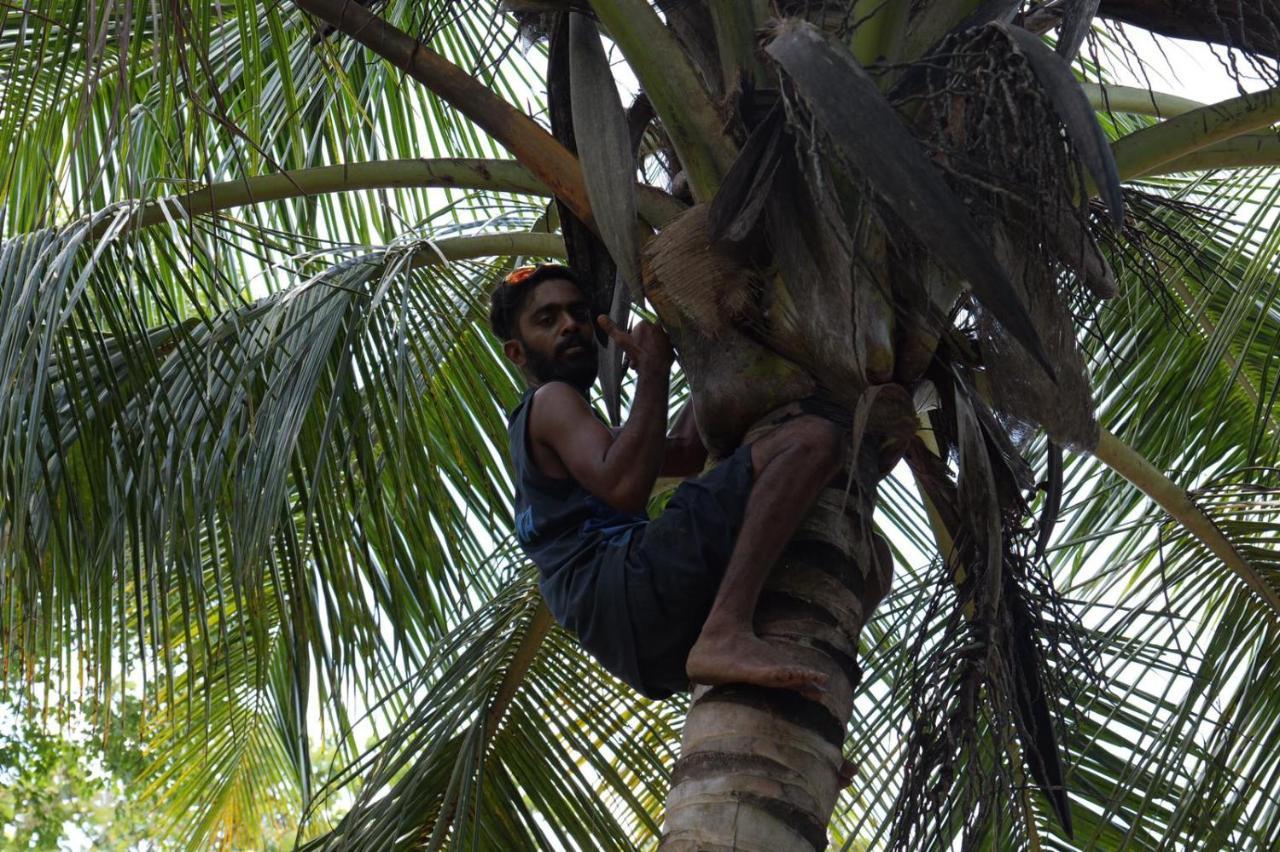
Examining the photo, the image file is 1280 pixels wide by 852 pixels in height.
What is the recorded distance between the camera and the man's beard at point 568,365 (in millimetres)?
3102

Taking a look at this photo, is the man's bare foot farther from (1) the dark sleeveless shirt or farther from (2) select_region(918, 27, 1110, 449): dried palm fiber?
(2) select_region(918, 27, 1110, 449): dried palm fiber

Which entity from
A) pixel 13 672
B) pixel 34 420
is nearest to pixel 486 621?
pixel 13 672

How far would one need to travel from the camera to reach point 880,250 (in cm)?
243

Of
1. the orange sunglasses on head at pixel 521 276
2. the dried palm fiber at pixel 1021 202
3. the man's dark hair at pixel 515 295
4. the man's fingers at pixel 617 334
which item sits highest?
the orange sunglasses on head at pixel 521 276

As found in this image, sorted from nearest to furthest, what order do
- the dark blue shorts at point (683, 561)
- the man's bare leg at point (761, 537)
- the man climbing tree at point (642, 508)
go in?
the man's bare leg at point (761, 537) → the man climbing tree at point (642, 508) → the dark blue shorts at point (683, 561)

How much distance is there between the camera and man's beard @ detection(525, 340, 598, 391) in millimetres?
3102

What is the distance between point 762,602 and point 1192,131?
1.20 meters

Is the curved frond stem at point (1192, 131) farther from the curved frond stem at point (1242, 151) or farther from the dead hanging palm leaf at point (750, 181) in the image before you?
the dead hanging palm leaf at point (750, 181)

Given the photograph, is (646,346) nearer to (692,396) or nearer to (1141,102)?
(692,396)

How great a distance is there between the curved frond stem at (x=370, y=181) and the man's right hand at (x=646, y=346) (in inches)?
13.0

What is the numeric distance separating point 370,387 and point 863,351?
5.49 feet

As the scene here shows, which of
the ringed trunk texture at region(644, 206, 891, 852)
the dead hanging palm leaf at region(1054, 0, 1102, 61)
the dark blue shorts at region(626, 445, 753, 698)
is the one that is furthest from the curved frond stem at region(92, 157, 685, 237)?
the dead hanging palm leaf at region(1054, 0, 1102, 61)

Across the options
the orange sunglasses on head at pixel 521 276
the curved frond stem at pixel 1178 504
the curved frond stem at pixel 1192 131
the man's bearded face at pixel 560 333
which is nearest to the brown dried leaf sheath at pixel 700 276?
the man's bearded face at pixel 560 333

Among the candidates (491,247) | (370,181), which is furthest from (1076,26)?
(491,247)
